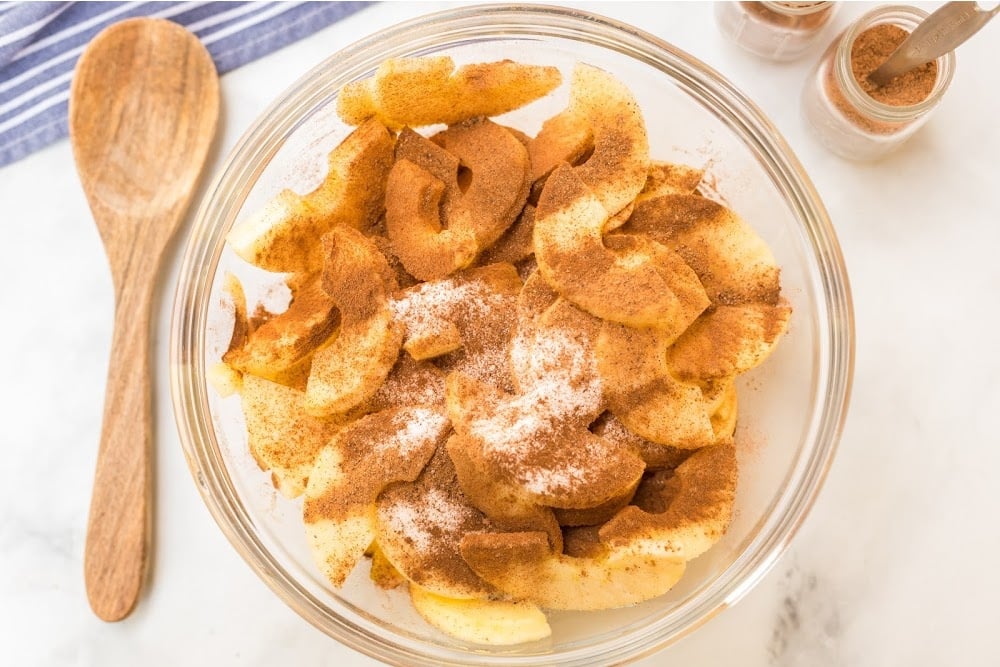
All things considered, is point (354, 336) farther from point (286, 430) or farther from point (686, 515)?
point (686, 515)

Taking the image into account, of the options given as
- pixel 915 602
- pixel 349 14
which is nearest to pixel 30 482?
pixel 349 14

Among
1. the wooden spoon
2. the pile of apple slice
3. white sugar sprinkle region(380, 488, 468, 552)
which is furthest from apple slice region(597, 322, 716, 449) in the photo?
the wooden spoon

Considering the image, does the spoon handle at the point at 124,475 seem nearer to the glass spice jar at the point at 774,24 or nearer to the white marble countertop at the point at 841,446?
the white marble countertop at the point at 841,446

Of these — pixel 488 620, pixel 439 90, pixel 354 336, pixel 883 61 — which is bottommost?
pixel 488 620

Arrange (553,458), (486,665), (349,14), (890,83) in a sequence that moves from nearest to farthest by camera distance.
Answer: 1. (553,458)
2. (486,665)
3. (890,83)
4. (349,14)

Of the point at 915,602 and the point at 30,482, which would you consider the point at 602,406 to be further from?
the point at 30,482

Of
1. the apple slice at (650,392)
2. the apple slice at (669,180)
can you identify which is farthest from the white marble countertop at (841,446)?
the apple slice at (650,392)

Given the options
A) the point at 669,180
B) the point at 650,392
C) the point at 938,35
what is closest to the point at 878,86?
the point at 938,35
